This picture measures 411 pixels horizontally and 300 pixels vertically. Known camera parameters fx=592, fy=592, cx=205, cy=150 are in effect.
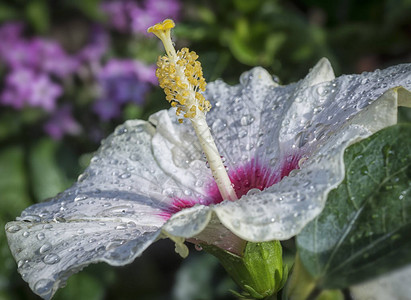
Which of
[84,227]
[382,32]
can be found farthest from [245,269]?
[382,32]

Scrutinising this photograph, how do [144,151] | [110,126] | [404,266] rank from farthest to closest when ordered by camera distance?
[110,126], [144,151], [404,266]

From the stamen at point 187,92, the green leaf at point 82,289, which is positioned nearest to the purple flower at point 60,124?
the green leaf at point 82,289

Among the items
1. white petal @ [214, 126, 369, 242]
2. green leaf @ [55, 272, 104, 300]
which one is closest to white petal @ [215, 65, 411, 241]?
white petal @ [214, 126, 369, 242]

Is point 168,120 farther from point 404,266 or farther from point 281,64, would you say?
point 281,64

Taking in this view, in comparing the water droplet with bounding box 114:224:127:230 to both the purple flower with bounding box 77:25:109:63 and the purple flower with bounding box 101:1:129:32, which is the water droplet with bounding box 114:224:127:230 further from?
the purple flower with bounding box 101:1:129:32

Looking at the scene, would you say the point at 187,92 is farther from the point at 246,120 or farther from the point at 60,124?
the point at 60,124
